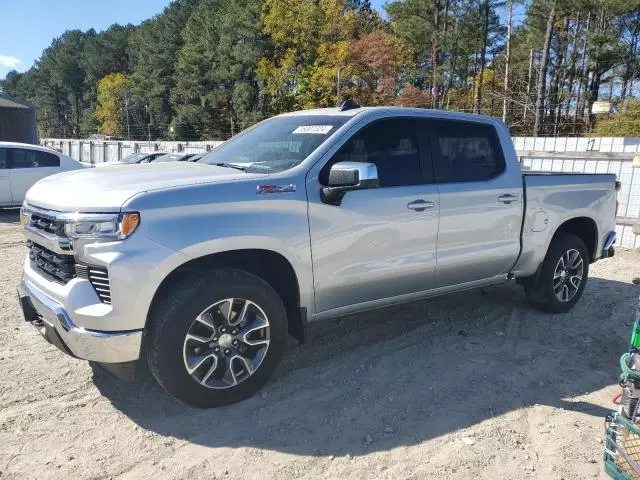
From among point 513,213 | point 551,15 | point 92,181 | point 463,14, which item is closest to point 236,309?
point 92,181

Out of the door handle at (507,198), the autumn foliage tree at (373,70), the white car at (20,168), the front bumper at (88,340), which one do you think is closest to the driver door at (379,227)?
the door handle at (507,198)

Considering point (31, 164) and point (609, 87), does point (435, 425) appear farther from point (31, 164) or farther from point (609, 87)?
point (609, 87)

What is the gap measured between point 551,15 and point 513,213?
106 feet

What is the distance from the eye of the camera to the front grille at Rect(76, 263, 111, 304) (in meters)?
2.91

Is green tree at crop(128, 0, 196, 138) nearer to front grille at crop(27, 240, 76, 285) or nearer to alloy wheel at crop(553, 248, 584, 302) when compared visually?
alloy wheel at crop(553, 248, 584, 302)

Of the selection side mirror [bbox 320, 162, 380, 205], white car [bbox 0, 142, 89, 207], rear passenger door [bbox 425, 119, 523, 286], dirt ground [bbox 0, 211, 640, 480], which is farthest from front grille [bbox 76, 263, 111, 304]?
white car [bbox 0, 142, 89, 207]

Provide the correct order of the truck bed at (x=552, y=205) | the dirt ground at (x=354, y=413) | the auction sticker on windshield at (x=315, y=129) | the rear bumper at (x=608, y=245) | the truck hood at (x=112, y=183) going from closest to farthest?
the dirt ground at (x=354, y=413) → the truck hood at (x=112, y=183) → the auction sticker on windshield at (x=315, y=129) → the truck bed at (x=552, y=205) → the rear bumper at (x=608, y=245)

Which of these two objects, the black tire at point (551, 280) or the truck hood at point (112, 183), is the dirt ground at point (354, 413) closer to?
the black tire at point (551, 280)

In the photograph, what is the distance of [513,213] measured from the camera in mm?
4668

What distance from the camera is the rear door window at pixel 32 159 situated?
440 inches

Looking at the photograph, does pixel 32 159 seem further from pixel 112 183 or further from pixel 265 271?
pixel 265 271

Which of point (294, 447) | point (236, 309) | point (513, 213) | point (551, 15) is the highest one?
point (551, 15)

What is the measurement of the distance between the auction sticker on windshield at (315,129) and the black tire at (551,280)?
2654 millimetres

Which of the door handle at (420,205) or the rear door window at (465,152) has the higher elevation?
the rear door window at (465,152)
